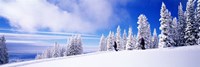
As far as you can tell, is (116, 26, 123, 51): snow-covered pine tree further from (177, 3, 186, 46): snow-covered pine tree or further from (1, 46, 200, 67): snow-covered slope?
(1, 46, 200, 67): snow-covered slope

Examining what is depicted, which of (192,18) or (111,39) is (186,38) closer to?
(192,18)

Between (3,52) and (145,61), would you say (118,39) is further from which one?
(145,61)

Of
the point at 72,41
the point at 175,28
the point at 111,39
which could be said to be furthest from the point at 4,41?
the point at 175,28

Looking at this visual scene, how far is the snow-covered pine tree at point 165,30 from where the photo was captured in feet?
154

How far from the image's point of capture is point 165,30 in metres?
47.7

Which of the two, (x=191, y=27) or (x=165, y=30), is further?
(x=191, y=27)

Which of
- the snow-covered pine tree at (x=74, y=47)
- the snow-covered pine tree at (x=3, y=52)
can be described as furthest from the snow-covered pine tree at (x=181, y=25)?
the snow-covered pine tree at (x=3, y=52)

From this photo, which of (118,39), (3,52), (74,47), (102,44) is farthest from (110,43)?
(3,52)

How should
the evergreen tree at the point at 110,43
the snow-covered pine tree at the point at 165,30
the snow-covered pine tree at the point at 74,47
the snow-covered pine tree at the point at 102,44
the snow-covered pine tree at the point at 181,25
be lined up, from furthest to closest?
the snow-covered pine tree at the point at 102,44, the evergreen tree at the point at 110,43, the snow-covered pine tree at the point at 74,47, the snow-covered pine tree at the point at 181,25, the snow-covered pine tree at the point at 165,30

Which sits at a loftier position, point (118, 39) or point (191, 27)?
point (191, 27)

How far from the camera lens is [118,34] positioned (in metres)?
81.6

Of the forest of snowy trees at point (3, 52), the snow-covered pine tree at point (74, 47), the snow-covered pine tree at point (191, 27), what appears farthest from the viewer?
the snow-covered pine tree at point (74, 47)

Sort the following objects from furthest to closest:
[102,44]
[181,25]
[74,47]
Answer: [102,44] < [74,47] < [181,25]

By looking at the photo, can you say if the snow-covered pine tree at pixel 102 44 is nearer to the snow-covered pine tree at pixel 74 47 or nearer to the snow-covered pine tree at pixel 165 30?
the snow-covered pine tree at pixel 74 47
